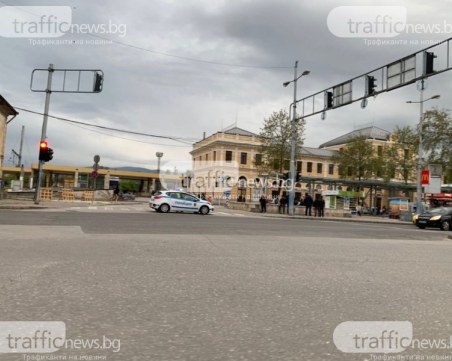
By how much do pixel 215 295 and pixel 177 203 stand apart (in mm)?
22964

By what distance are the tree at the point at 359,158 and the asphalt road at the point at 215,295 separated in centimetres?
4655

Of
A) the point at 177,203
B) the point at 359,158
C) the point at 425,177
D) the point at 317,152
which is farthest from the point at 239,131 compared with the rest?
the point at 177,203

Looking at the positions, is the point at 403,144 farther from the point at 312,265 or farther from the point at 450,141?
the point at 312,265

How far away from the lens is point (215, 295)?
5207 mm

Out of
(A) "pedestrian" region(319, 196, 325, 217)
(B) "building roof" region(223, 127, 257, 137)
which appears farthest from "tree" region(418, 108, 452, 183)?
(B) "building roof" region(223, 127, 257, 137)

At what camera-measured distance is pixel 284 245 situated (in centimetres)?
1063

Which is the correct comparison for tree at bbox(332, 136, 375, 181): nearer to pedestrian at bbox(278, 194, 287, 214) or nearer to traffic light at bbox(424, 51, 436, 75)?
pedestrian at bbox(278, 194, 287, 214)

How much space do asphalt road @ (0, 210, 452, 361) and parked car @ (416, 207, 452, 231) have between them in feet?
56.6

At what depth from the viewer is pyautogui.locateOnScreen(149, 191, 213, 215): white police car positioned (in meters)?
27.5

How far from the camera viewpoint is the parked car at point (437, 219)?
24.9 m

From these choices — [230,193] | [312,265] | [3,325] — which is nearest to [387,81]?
[312,265]

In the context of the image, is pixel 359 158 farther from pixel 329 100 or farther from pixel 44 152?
pixel 44 152

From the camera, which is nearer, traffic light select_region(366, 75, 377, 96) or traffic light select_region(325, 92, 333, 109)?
traffic light select_region(366, 75, 377, 96)

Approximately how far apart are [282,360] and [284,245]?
24.3ft
